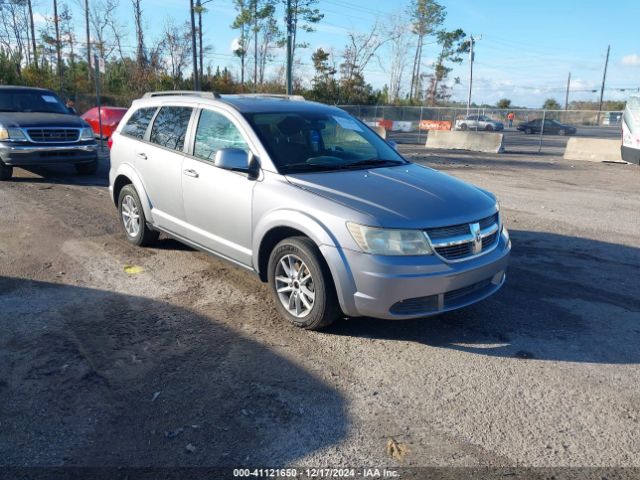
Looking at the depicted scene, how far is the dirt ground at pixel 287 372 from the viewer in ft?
9.59

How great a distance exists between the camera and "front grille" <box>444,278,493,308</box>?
4016mm

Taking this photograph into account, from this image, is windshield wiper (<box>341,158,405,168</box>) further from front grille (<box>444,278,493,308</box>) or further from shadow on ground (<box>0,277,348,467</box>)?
shadow on ground (<box>0,277,348,467</box>)

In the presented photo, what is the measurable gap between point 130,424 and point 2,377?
1.13 meters

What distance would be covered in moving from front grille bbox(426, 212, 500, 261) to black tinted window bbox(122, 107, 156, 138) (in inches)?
153

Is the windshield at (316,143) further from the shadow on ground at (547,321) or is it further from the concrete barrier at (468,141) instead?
the concrete barrier at (468,141)

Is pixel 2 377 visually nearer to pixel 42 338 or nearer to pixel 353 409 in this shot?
pixel 42 338

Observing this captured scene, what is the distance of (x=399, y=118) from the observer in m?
34.3

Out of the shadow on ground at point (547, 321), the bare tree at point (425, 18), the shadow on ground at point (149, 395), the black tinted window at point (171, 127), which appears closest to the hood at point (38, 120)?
the black tinted window at point (171, 127)

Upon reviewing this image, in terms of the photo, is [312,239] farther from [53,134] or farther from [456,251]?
[53,134]

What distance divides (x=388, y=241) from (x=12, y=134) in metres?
9.59

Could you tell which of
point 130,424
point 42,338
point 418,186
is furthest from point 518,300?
point 42,338

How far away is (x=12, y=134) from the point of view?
34.4 ft

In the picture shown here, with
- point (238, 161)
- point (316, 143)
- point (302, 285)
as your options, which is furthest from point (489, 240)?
point (238, 161)

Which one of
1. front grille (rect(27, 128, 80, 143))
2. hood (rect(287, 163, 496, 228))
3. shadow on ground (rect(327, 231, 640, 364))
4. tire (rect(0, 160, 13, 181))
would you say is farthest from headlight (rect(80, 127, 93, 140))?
shadow on ground (rect(327, 231, 640, 364))
